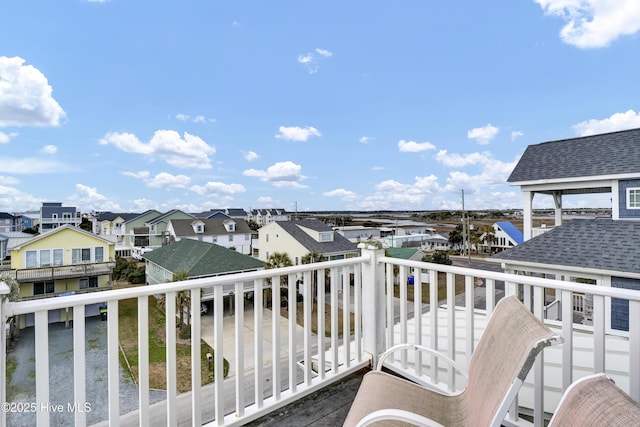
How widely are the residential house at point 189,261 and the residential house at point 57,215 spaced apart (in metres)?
2.20

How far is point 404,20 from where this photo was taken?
7.39m

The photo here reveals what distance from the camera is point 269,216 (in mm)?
23875

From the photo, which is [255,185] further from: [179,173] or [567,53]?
[567,53]

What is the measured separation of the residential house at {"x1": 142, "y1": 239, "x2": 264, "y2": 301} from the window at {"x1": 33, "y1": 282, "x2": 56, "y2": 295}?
2443 millimetres

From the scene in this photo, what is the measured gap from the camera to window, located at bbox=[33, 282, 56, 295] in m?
5.28

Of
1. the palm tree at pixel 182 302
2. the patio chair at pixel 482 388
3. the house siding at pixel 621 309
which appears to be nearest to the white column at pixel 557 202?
the house siding at pixel 621 309

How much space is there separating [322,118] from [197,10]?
6.77 meters

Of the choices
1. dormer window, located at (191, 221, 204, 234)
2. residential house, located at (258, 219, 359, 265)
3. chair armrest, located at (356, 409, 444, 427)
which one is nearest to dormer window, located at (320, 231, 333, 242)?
residential house, located at (258, 219, 359, 265)

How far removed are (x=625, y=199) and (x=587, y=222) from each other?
1055mm

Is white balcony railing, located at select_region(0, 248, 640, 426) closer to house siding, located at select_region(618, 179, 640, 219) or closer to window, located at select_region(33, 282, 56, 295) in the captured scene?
window, located at select_region(33, 282, 56, 295)

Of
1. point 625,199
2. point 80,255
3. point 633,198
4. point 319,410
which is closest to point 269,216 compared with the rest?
point 80,255

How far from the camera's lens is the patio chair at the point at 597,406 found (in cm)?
63

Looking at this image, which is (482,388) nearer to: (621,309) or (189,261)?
(621,309)

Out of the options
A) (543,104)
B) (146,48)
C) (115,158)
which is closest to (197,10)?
(146,48)
